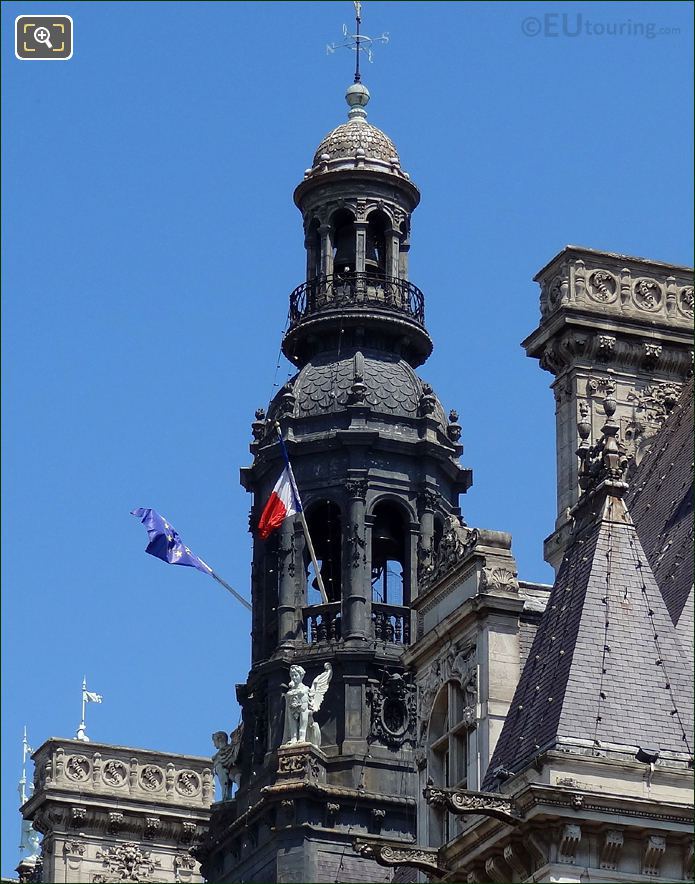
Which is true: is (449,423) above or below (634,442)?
above

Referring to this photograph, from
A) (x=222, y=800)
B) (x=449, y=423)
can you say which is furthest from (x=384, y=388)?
(x=222, y=800)

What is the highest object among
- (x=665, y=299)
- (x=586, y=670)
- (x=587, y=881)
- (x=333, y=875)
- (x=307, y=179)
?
(x=307, y=179)

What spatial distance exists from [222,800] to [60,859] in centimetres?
493

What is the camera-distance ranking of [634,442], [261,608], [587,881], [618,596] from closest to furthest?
[587,881] → [618,596] → [634,442] → [261,608]

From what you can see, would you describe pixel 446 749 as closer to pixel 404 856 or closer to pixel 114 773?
pixel 404 856

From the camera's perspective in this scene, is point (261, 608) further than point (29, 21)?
Yes

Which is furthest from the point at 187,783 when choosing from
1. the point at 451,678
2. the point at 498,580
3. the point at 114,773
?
the point at 498,580

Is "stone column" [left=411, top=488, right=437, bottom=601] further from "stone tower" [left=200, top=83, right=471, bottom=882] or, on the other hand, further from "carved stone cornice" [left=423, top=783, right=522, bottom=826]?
"carved stone cornice" [left=423, top=783, right=522, bottom=826]

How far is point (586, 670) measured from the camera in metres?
51.7

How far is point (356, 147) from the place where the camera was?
84.8 meters

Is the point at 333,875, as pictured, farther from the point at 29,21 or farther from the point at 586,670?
the point at 29,21

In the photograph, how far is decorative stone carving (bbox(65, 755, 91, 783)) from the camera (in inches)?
3285

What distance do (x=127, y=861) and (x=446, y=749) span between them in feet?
85.4

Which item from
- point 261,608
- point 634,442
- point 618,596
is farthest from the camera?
point 261,608
